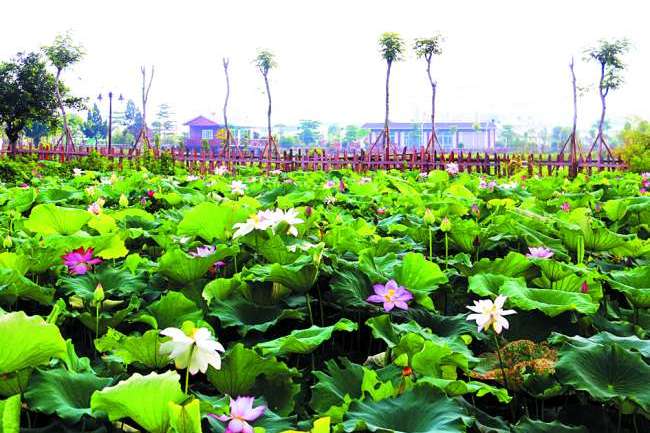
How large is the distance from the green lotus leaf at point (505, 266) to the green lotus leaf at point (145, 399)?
2.28 ft

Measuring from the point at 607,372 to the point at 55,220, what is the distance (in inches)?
45.0

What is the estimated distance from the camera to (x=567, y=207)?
201 cm

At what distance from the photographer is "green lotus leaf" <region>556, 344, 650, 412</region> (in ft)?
2.43

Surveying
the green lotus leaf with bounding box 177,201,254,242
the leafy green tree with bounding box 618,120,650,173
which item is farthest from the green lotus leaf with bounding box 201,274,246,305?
the leafy green tree with bounding box 618,120,650,173

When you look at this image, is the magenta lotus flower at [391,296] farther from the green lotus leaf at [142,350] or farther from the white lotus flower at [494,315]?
the green lotus leaf at [142,350]

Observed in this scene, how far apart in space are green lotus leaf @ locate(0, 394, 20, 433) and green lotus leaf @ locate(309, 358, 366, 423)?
0.29 m

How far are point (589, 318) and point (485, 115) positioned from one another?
9255 cm

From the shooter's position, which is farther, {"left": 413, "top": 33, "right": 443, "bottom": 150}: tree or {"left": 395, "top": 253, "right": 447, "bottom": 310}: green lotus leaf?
{"left": 413, "top": 33, "right": 443, "bottom": 150}: tree

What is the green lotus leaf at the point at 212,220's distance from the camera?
135 centimetres

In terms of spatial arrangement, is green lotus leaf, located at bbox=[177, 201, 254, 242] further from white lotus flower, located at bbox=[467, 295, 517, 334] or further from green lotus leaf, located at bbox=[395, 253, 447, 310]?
white lotus flower, located at bbox=[467, 295, 517, 334]

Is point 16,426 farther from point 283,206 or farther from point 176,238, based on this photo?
point 283,206

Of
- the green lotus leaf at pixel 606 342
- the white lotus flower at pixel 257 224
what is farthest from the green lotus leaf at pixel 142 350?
the green lotus leaf at pixel 606 342

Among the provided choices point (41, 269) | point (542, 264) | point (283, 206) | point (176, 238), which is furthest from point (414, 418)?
point (283, 206)

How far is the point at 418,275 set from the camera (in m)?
1.06
